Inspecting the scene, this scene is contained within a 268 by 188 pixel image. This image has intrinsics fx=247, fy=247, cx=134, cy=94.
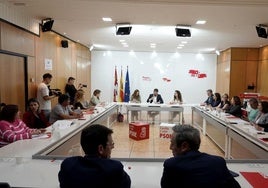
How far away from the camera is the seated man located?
128 centimetres

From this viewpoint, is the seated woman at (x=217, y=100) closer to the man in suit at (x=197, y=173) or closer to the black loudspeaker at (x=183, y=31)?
the black loudspeaker at (x=183, y=31)

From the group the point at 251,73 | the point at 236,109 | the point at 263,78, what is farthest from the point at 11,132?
the point at 251,73

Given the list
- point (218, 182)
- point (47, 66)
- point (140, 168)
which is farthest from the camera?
point (47, 66)

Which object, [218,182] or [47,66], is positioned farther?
[47,66]

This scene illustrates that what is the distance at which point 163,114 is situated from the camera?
408 inches

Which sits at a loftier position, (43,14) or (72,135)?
(43,14)

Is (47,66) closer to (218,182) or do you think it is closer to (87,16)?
(87,16)

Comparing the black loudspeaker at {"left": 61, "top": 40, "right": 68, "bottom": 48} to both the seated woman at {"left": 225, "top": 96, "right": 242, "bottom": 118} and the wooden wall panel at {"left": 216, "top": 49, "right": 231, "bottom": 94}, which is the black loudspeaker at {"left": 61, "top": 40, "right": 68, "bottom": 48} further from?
the wooden wall panel at {"left": 216, "top": 49, "right": 231, "bottom": 94}

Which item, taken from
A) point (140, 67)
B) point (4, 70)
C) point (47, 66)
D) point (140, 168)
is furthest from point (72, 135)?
point (140, 67)

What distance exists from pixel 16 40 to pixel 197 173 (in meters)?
4.82

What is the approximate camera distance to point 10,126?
2.90 meters

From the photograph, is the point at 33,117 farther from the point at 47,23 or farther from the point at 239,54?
the point at 239,54

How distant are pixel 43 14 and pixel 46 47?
4.88ft

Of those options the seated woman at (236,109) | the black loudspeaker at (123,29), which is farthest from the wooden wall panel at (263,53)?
the black loudspeaker at (123,29)
